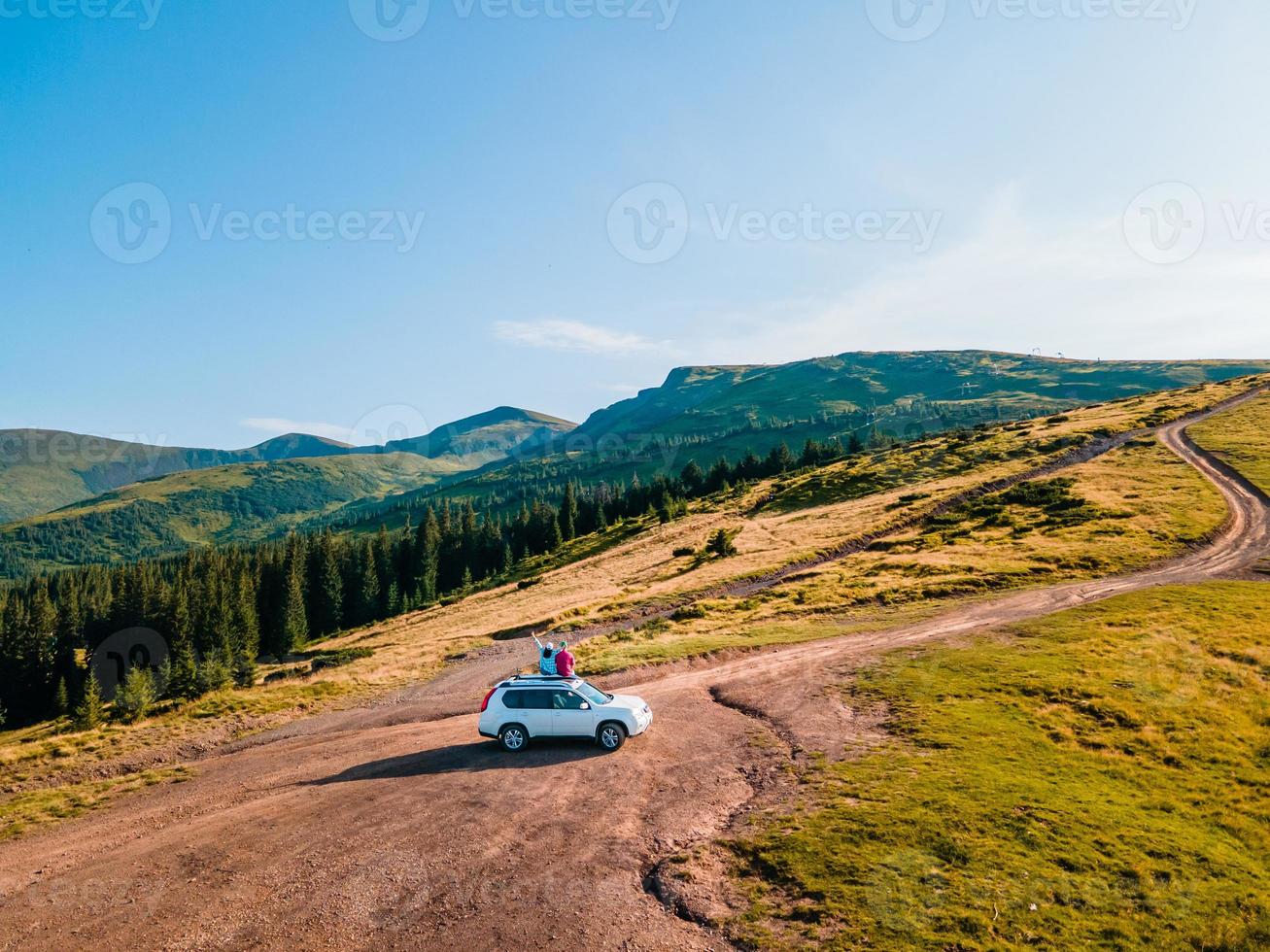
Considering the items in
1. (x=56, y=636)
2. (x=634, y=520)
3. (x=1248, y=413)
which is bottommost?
(x=56, y=636)

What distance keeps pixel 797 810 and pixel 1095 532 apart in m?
45.7

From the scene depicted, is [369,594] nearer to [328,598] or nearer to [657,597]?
[328,598]

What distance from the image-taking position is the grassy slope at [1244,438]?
6112 centimetres

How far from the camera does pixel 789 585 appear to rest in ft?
153

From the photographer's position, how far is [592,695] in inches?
816

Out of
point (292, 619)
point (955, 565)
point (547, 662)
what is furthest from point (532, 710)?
point (292, 619)

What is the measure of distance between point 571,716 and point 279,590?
300ft

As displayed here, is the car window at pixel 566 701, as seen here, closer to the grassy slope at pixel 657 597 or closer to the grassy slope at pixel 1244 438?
the grassy slope at pixel 657 597

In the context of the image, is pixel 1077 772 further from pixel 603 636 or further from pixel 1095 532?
pixel 1095 532

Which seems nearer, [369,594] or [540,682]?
[540,682]

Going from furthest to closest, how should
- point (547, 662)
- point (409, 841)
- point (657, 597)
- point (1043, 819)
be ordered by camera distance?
point (657, 597), point (547, 662), point (409, 841), point (1043, 819)

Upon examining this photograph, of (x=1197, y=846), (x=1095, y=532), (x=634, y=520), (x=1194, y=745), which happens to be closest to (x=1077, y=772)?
(x=1197, y=846)

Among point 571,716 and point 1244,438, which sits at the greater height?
point 1244,438

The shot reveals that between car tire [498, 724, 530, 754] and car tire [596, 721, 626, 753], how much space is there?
98.7 inches
